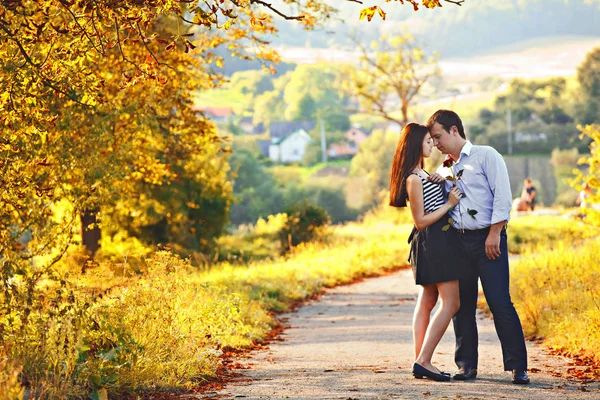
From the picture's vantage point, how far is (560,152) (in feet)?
236

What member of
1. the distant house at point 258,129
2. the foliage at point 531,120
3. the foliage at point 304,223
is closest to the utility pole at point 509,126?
the foliage at point 531,120

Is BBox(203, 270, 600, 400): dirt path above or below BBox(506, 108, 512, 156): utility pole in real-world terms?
below

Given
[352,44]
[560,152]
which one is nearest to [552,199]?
[560,152]

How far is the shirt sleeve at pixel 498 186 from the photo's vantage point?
7.61 m

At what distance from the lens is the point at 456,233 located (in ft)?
25.9

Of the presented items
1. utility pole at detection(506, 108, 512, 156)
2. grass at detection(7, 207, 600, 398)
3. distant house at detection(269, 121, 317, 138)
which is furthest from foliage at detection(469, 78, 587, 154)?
grass at detection(7, 207, 600, 398)

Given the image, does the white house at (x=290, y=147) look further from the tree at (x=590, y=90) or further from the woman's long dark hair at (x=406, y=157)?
the woman's long dark hair at (x=406, y=157)

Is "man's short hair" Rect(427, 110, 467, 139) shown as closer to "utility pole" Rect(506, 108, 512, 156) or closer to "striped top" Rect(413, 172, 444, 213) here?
"striped top" Rect(413, 172, 444, 213)

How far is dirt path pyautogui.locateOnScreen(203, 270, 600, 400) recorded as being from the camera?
7.18m

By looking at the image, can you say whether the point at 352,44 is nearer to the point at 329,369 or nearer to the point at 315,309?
the point at 315,309

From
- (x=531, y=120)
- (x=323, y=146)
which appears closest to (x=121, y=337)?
(x=531, y=120)

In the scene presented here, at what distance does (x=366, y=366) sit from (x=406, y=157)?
214cm

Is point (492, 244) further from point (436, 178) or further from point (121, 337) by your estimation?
point (121, 337)

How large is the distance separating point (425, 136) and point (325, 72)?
130 m
